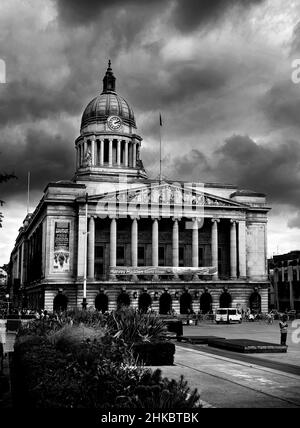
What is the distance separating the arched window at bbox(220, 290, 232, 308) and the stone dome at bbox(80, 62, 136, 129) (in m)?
38.3

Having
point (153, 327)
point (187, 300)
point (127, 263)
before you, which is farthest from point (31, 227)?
point (153, 327)

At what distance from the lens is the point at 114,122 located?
109 metres

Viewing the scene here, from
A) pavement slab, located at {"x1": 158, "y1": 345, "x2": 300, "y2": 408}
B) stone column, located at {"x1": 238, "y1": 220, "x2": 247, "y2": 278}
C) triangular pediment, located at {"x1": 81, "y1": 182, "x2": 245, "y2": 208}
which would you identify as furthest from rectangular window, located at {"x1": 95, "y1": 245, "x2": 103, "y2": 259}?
pavement slab, located at {"x1": 158, "y1": 345, "x2": 300, "y2": 408}

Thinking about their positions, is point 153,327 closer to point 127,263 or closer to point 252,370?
point 252,370

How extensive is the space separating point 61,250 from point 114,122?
108 feet

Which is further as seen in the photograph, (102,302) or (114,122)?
(114,122)

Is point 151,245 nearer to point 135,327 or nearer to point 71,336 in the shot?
point 135,327

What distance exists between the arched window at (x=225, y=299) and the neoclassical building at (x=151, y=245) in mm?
143

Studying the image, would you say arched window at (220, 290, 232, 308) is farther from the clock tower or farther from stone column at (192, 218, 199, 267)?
the clock tower

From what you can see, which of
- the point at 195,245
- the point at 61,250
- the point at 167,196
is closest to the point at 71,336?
the point at 61,250

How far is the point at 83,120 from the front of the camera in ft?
371

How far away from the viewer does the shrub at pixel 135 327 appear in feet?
88.4

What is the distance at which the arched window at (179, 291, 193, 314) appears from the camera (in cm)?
8731
